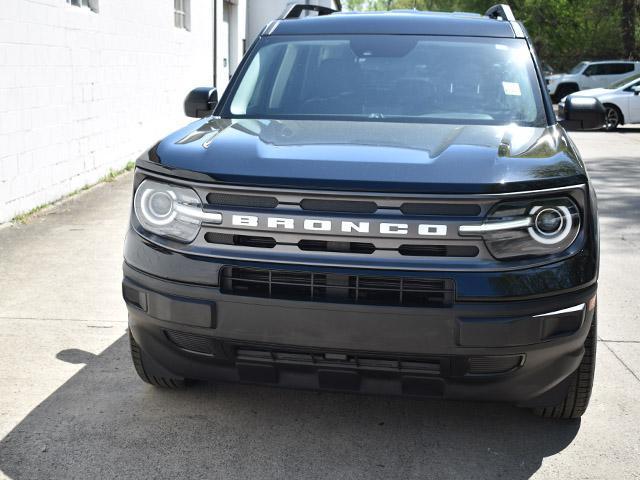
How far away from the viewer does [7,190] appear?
320 inches

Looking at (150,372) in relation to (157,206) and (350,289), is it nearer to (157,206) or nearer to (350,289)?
(157,206)

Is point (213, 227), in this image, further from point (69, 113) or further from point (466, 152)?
point (69, 113)

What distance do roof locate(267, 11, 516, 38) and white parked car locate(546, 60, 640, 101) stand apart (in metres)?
26.1

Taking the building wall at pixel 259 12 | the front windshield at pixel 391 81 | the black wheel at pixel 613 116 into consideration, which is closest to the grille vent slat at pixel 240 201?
the front windshield at pixel 391 81

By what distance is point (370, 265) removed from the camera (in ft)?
10.5

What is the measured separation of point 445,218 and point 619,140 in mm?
16846

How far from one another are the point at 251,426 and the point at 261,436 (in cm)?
11

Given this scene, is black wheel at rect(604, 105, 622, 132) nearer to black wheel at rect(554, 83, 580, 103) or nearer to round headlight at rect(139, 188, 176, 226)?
black wheel at rect(554, 83, 580, 103)

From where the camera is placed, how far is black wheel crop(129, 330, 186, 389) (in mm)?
3852

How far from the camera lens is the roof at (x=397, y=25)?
16.4 ft

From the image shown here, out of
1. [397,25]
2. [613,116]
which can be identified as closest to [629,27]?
[613,116]

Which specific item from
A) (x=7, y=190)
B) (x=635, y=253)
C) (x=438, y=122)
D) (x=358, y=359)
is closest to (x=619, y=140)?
(x=635, y=253)

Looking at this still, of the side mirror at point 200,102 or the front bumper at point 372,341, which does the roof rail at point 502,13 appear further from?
the front bumper at point 372,341

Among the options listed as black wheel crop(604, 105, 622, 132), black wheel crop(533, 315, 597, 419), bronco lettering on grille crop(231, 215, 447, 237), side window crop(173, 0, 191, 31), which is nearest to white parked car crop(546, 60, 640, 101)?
black wheel crop(604, 105, 622, 132)
